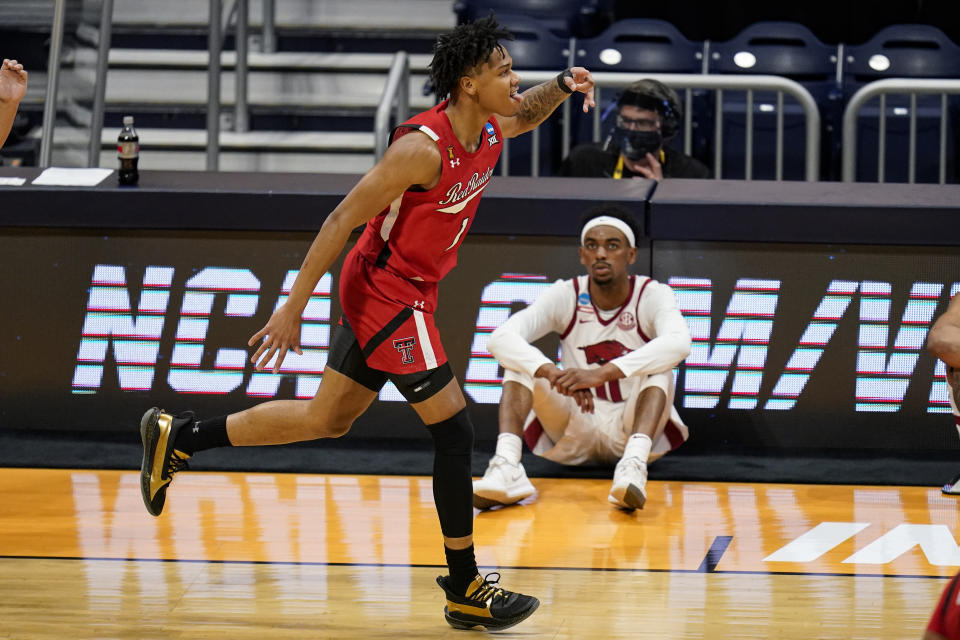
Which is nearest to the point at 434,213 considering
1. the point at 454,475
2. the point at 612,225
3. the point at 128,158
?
the point at 454,475

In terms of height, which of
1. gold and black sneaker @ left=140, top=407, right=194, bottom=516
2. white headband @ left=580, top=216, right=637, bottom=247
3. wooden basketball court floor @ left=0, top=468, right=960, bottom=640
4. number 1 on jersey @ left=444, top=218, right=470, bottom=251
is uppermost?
number 1 on jersey @ left=444, top=218, right=470, bottom=251

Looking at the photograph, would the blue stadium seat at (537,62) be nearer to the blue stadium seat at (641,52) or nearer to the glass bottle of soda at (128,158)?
the blue stadium seat at (641,52)

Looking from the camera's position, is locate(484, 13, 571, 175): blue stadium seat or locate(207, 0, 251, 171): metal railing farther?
locate(484, 13, 571, 175): blue stadium seat

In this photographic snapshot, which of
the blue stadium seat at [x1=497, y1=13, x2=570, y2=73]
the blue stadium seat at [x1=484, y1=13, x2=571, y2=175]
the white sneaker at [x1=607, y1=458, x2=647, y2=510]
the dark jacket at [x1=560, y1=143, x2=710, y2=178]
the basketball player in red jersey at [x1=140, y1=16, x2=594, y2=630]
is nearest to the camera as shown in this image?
the basketball player in red jersey at [x1=140, y1=16, x2=594, y2=630]

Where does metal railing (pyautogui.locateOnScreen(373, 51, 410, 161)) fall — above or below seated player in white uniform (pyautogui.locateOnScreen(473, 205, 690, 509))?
above

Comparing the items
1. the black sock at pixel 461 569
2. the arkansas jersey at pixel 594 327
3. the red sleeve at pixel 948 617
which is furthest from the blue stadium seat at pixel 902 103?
the red sleeve at pixel 948 617

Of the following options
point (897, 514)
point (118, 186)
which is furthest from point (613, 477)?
point (118, 186)

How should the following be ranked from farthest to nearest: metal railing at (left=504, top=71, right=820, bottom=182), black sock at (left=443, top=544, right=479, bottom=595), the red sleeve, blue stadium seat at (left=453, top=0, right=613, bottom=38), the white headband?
blue stadium seat at (left=453, top=0, right=613, bottom=38) → metal railing at (left=504, top=71, right=820, bottom=182) → the white headband → black sock at (left=443, top=544, right=479, bottom=595) → the red sleeve

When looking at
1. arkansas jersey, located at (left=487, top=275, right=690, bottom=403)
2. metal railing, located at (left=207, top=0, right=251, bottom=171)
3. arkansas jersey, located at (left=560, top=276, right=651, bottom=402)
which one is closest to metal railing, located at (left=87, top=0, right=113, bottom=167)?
metal railing, located at (left=207, top=0, right=251, bottom=171)

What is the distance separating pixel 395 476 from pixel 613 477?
0.95 m

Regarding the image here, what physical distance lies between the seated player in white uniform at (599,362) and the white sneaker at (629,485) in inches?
2.5

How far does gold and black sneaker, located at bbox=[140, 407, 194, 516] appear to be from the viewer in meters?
4.89

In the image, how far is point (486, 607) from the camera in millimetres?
4305

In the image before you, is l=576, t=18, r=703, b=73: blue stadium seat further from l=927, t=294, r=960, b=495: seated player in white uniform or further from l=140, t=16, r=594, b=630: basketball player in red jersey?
l=140, t=16, r=594, b=630: basketball player in red jersey
